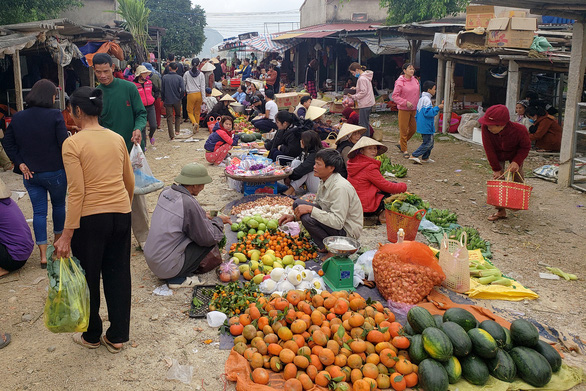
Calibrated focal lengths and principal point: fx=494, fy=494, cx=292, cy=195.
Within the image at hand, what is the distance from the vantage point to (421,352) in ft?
11.2

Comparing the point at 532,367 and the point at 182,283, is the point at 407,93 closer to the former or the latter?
Answer: the point at 182,283

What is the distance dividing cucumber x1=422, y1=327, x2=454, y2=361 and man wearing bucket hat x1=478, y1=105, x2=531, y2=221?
3.81m

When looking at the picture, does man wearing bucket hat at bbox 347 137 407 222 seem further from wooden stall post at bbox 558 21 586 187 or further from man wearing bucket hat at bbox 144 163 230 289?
wooden stall post at bbox 558 21 586 187

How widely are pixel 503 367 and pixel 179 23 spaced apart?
43006 millimetres

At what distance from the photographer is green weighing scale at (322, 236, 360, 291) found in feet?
14.9

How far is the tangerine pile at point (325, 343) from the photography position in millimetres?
3309

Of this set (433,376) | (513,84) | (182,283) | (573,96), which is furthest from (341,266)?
(513,84)

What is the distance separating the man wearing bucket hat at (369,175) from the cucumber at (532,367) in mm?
2897

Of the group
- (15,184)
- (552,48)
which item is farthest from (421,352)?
(552,48)

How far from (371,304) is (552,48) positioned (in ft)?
27.0

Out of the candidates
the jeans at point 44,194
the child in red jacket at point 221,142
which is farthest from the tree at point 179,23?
the jeans at point 44,194

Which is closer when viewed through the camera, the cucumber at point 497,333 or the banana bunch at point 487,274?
the cucumber at point 497,333

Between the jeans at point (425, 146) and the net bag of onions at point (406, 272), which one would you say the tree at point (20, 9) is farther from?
the net bag of onions at point (406, 272)

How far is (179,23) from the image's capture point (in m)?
41.8
